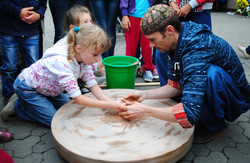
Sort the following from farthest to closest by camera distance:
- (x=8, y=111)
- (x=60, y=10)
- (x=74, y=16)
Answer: (x=60, y=10)
(x=74, y=16)
(x=8, y=111)

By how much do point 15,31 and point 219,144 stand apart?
2.32 meters

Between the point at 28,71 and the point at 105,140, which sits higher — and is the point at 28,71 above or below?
above

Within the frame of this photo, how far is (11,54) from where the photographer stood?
8.04 feet

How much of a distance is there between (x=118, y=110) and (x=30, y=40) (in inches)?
56.1

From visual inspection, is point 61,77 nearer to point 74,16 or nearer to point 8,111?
point 8,111

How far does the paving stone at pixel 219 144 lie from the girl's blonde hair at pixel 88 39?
1.22m

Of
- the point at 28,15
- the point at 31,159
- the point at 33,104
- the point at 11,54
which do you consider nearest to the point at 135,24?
the point at 28,15

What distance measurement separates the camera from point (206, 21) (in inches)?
112

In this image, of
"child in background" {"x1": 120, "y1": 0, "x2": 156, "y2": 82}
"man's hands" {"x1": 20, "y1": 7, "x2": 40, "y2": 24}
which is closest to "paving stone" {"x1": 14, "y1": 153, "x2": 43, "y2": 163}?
"man's hands" {"x1": 20, "y1": 7, "x2": 40, "y2": 24}

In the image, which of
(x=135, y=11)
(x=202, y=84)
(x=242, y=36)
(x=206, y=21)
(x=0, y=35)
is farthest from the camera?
(x=242, y=36)

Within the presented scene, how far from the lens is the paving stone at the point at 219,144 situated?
186 centimetres

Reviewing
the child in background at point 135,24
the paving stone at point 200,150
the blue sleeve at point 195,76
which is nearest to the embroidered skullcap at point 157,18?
the blue sleeve at point 195,76

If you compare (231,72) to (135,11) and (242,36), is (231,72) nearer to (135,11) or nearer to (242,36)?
(135,11)

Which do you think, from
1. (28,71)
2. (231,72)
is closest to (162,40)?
(231,72)
